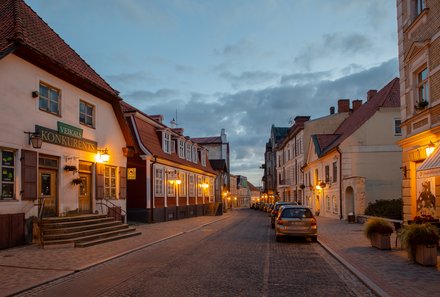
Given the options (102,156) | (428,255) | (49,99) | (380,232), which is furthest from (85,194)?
(428,255)

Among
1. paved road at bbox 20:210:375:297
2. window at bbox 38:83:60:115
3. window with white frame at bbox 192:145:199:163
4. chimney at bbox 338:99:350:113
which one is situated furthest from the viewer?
chimney at bbox 338:99:350:113

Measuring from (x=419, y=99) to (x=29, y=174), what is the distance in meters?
14.2

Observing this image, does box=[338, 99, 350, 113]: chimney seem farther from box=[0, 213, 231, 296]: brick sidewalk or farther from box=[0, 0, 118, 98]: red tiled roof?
box=[0, 213, 231, 296]: brick sidewalk

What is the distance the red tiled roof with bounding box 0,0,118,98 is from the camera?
15.4 metres

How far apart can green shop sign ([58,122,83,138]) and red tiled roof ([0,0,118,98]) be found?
2.06 m

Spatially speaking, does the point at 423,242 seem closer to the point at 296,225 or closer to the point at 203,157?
the point at 296,225

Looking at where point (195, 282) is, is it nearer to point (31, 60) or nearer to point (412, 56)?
point (31, 60)

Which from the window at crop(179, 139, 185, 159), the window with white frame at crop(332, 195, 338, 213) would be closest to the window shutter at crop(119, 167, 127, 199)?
the window at crop(179, 139, 185, 159)

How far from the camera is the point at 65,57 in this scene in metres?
19.5

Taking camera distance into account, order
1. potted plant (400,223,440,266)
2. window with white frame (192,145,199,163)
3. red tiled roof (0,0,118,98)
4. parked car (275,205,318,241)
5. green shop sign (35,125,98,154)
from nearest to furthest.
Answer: potted plant (400,223,440,266) < red tiled roof (0,0,118,98) < green shop sign (35,125,98,154) < parked car (275,205,318,241) < window with white frame (192,145,199,163)

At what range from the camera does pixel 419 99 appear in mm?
16781

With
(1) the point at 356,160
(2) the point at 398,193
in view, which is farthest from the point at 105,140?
(2) the point at 398,193

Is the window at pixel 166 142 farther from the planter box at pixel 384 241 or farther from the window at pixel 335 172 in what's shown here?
the planter box at pixel 384 241

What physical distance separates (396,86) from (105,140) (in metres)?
Answer: 21.6
